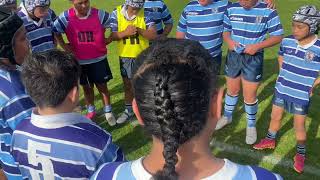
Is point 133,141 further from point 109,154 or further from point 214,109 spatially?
point 214,109

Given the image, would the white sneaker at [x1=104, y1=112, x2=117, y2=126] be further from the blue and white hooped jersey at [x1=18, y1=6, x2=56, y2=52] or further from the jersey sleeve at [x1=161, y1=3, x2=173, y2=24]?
the jersey sleeve at [x1=161, y1=3, x2=173, y2=24]

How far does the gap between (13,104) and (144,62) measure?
1667 mm

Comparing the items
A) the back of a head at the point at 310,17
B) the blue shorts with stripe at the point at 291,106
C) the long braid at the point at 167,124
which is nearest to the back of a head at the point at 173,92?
the long braid at the point at 167,124

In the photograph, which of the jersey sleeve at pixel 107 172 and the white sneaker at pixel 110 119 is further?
the white sneaker at pixel 110 119

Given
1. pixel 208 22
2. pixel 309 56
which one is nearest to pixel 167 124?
pixel 309 56

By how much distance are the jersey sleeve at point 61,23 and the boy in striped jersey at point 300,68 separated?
3.32 metres

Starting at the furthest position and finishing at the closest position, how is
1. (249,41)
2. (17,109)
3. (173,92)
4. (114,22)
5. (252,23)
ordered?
(114,22), (249,41), (252,23), (17,109), (173,92)

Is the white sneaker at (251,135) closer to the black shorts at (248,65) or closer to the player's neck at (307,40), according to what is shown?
the black shorts at (248,65)

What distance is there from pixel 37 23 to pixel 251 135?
3686 millimetres

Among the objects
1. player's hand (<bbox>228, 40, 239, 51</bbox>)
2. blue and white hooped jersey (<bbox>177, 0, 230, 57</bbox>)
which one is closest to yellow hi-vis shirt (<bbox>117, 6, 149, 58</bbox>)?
blue and white hooped jersey (<bbox>177, 0, 230, 57</bbox>)

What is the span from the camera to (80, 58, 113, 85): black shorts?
20.8ft

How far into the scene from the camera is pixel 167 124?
62.9 inches

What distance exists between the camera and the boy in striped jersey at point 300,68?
4859mm

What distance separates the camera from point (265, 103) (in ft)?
23.4
